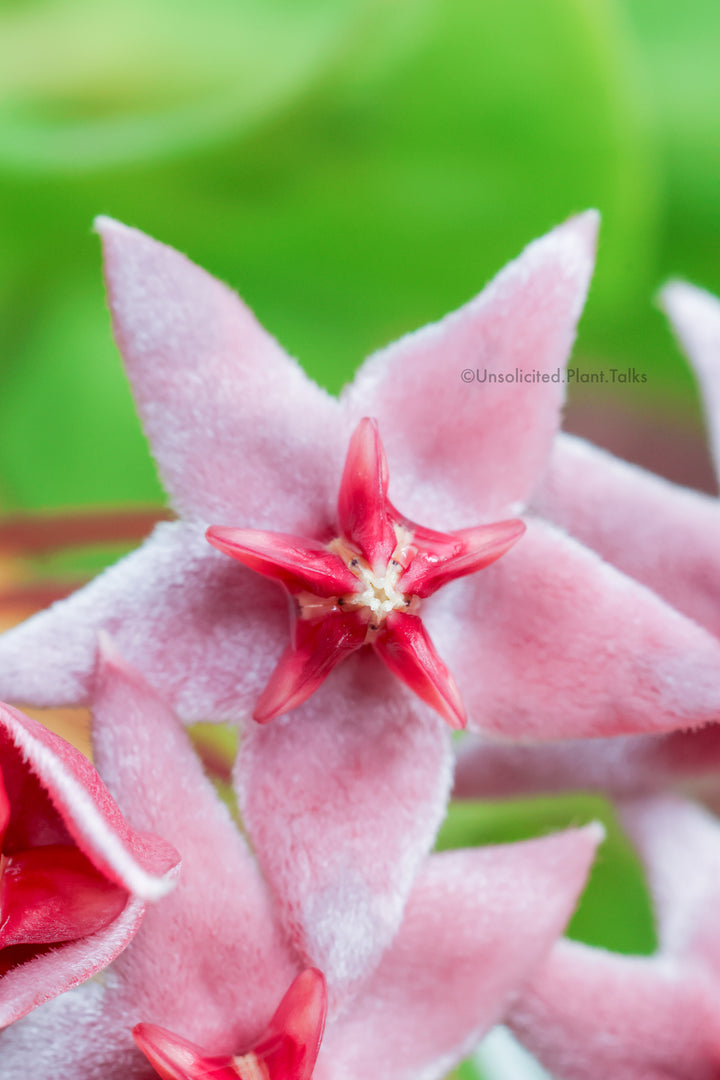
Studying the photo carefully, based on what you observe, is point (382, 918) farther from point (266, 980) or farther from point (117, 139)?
point (117, 139)

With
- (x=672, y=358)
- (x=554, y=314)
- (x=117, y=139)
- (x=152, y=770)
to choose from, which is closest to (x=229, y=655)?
(x=152, y=770)

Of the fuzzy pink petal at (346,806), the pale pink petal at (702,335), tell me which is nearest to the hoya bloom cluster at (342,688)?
the fuzzy pink petal at (346,806)

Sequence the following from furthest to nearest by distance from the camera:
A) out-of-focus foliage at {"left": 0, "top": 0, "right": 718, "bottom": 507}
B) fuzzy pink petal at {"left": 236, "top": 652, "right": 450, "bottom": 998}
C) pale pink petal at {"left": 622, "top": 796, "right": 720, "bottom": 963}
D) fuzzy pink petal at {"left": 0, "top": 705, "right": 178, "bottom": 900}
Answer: out-of-focus foliage at {"left": 0, "top": 0, "right": 718, "bottom": 507}
pale pink petal at {"left": 622, "top": 796, "right": 720, "bottom": 963}
fuzzy pink petal at {"left": 236, "top": 652, "right": 450, "bottom": 998}
fuzzy pink petal at {"left": 0, "top": 705, "right": 178, "bottom": 900}

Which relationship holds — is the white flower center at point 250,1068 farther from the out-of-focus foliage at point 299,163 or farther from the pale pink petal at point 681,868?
the out-of-focus foliage at point 299,163

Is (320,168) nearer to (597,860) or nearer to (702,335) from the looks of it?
(702,335)

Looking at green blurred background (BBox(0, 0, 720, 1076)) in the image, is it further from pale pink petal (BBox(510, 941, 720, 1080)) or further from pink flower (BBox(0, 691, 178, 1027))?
pink flower (BBox(0, 691, 178, 1027))

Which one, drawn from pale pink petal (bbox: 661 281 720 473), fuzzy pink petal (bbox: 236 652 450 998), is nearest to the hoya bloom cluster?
fuzzy pink petal (bbox: 236 652 450 998)

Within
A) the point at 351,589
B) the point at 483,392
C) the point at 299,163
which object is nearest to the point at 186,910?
the point at 351,589
